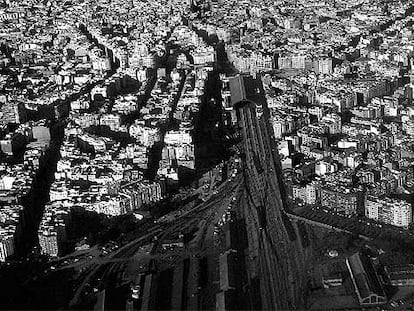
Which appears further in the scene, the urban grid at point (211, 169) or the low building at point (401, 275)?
the urban grid at point (211, 169)

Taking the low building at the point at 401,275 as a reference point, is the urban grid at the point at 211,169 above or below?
above

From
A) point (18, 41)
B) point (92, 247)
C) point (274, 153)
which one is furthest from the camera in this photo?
point (18, 41)

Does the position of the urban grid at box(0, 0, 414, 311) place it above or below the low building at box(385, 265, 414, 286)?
above

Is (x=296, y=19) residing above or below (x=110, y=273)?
above

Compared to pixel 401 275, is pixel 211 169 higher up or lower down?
higher up

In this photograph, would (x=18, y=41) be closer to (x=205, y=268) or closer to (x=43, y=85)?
(x=43, y=85)

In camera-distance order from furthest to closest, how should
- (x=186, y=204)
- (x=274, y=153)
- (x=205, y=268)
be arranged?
(x=274, y=153) → (x=186, y=204) → (x=205, y=268)

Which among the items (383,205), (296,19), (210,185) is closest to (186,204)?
(210,185)

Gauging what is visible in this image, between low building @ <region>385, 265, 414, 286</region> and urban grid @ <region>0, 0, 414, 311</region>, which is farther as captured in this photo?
urban grid @ <region>0, 0, 414, 311</region>
